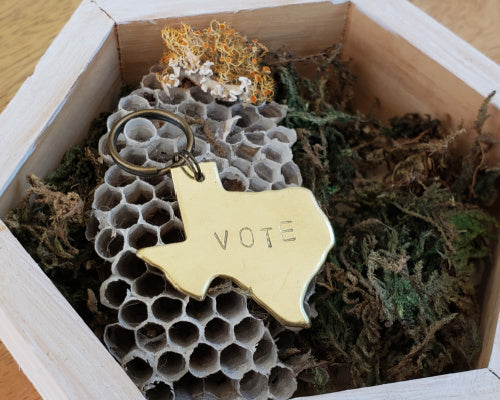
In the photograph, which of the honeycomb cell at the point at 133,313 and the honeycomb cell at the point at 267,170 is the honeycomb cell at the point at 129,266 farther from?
the honeycomb cell at the point at 267,170

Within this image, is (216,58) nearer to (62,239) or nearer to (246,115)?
(246,115)

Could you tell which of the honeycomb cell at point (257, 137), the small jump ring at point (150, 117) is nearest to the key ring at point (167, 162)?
the small jump ring at point (150, 117)

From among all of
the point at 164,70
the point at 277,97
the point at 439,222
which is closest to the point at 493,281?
the point at 439,222

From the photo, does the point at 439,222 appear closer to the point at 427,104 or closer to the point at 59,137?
the point at 427,104

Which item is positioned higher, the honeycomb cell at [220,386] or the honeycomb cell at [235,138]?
the honeycomb cell at [235,138]

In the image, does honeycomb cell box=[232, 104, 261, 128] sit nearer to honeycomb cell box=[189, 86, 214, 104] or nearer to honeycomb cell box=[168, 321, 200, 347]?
honeycomb cell box=[189, 86, 214, 104]

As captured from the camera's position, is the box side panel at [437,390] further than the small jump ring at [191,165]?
No
